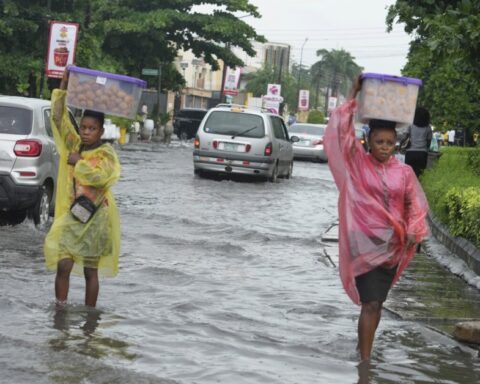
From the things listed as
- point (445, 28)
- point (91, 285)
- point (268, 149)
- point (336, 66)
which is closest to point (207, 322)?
point (91, 285)

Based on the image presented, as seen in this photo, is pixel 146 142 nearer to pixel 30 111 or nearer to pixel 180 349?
pixel 30 111

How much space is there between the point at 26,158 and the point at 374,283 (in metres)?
7.38

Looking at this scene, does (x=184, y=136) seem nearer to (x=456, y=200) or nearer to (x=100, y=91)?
(x=456, y=200)

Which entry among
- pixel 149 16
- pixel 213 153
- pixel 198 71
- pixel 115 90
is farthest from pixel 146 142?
pixel 198 71

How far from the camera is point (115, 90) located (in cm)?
846

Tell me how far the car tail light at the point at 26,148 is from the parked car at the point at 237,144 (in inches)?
454

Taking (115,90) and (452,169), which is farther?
(452,169)

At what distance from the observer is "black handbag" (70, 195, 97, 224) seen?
812 cm

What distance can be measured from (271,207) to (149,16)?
34.7 meters

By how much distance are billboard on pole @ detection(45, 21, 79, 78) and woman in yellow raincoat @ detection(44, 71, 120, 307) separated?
701 inches

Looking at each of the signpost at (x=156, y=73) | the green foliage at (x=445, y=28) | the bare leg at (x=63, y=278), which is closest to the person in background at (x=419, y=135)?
the green foliage at (x=445, y=28)

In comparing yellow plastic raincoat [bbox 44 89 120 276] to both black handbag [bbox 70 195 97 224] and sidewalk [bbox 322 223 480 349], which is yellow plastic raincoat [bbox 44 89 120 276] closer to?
black handbag [bbox 70 195 97 224]

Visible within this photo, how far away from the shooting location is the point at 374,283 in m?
7.04

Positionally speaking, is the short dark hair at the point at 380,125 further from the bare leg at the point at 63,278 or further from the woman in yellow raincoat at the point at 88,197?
the bare leg at the point at 63,278
